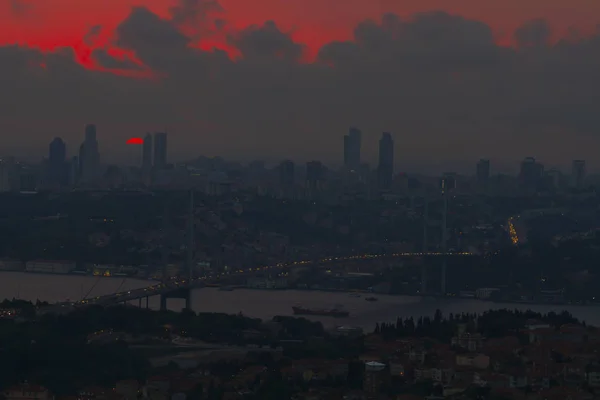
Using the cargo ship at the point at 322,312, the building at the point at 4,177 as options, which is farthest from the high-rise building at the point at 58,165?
the cargo ship at the point at 322,312

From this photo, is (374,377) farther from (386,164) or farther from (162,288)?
(386,164)

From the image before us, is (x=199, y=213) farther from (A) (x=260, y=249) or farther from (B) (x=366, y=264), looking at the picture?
(B) (x=366, y=264)

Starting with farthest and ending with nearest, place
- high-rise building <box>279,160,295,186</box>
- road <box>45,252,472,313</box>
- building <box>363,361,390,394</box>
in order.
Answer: high-rise building <box>279,160,295,186</box> → road <box>45,252,472,313</box> → building <box>363,361,390,394</box>

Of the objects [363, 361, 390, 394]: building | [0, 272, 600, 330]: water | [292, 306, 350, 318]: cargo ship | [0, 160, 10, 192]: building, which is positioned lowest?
[363, 361, 390, 394]: building

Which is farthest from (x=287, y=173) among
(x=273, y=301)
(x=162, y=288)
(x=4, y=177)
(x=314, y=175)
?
(x=162, y=288)

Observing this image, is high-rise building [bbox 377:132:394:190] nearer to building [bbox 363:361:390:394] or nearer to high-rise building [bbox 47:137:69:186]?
high-rise building [bbox 47:137:69:186]

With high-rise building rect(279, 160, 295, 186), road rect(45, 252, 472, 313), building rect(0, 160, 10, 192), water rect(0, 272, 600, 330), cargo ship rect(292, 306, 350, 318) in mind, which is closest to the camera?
road rect(45, 252, 472, 313)

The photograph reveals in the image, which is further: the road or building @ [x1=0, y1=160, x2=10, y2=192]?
building @ [x1=0, y1=160, x2=10, y2=192]

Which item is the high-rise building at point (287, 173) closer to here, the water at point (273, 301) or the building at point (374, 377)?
the water at point (273, 301)

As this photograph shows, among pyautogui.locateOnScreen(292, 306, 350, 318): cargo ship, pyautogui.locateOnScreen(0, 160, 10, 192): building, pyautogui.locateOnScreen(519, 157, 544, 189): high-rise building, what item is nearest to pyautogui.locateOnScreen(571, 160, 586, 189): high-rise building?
pyautogui.locateOnScreen(519, 157, 544, 189): high-rise building
